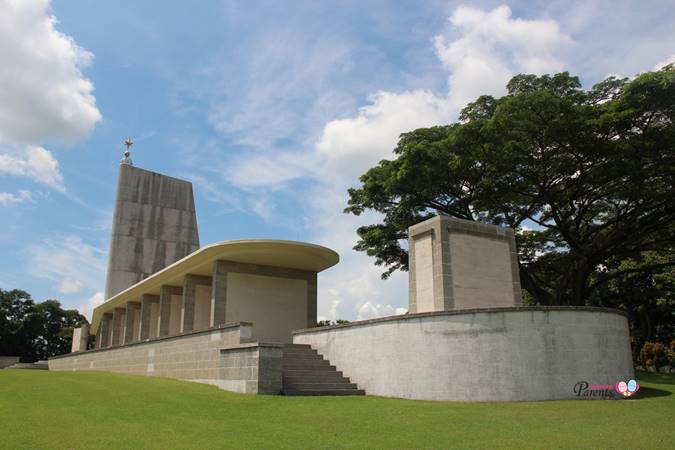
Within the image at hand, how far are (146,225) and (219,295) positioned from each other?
64.7 feet

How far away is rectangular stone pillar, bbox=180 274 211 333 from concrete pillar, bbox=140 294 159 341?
6.23m

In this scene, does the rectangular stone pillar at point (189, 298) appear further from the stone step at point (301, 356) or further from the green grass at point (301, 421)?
the green grass at point (301, 421)

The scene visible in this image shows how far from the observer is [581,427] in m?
9.01

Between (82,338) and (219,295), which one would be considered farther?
(82,338)

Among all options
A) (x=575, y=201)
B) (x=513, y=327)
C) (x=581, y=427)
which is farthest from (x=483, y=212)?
(x=581, y=427)

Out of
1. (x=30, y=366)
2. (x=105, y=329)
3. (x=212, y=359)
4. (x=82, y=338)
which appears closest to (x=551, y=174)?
(x=212, y=359)

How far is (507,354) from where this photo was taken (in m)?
12.9

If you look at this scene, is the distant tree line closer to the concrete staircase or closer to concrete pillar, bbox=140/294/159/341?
concrete pillar, bbox=140/294/159/341

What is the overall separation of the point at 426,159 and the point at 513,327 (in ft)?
Answer: 40.0

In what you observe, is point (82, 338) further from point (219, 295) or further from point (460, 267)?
point (460, 267)

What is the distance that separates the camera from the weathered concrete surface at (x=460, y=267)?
16.4m

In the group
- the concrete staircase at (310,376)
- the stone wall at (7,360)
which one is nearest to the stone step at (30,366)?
the stone wall at (7,360)

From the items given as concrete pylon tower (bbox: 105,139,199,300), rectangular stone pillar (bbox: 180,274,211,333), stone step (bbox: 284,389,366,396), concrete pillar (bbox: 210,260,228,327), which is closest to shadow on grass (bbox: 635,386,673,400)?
stone step (bbox: 284,389,366,396)

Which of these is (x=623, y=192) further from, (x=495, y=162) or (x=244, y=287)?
(x=244, y=287)
